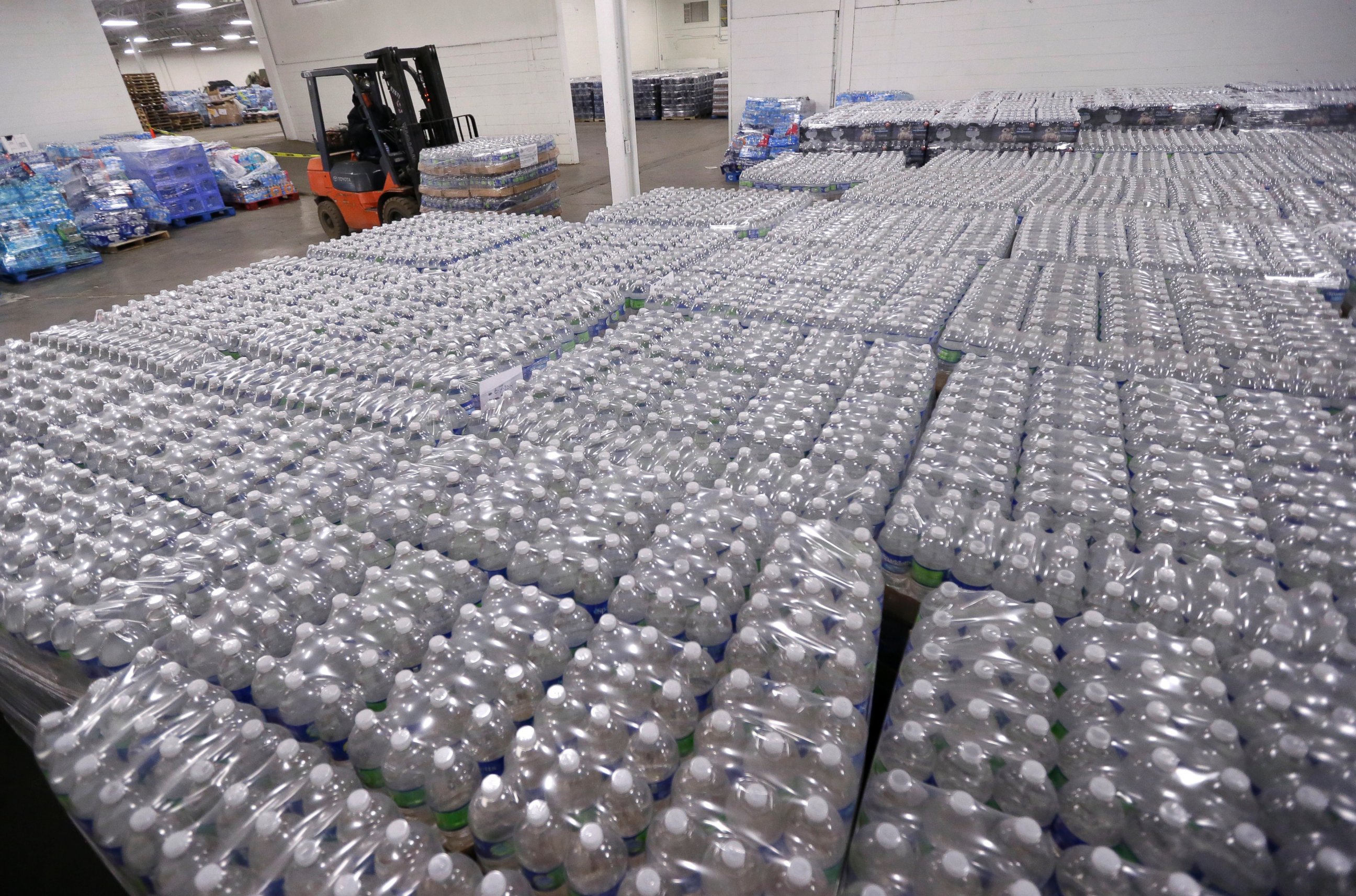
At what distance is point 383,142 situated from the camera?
1024 centimetres

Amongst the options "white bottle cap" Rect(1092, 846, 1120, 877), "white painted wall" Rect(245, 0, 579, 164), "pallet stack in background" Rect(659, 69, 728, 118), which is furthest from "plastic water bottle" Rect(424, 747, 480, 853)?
"pallet stack in background" Rect(659, 69, 728, 118)

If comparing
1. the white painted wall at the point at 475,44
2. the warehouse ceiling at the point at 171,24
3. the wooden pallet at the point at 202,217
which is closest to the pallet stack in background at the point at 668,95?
the white painted wall at the point at 475,44

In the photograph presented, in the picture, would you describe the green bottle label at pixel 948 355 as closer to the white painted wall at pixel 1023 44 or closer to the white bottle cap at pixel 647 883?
the white bottle cap at pixel 647 883

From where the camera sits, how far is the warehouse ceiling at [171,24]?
22.5 metres

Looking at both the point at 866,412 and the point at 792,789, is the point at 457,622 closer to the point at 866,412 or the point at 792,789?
the point at 792,789

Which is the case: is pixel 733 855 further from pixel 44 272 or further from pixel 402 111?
pixel 44 272

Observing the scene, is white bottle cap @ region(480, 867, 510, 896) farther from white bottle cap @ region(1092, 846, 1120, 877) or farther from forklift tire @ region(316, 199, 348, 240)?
forklift tire @ region(316, 199, 348, 240)

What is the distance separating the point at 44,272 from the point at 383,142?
621 cm

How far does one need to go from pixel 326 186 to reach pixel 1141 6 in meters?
14.2

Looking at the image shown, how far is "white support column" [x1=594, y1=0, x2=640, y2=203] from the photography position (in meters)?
9.15

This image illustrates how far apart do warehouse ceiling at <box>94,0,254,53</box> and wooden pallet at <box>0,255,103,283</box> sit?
49.3 feet

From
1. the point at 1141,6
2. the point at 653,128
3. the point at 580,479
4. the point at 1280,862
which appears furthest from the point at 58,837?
the point at 653,128

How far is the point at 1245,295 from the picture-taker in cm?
432

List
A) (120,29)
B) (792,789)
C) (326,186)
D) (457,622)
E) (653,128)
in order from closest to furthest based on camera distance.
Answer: (792,789), (457,622), (326,186), (653,128), (120,29)
